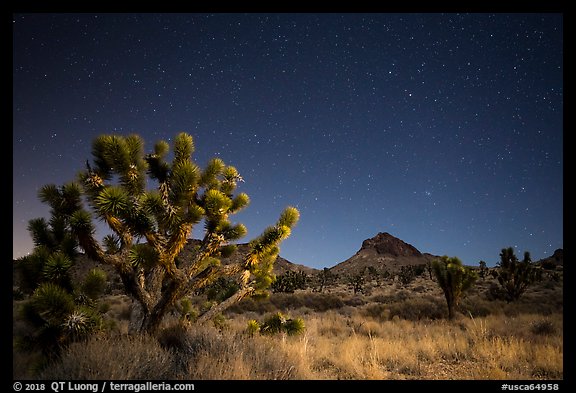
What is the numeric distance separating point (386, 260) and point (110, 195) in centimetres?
12981

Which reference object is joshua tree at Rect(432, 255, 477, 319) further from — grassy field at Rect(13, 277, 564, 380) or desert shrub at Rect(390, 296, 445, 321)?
grassy field at Rect(13, 277, 564, 380)

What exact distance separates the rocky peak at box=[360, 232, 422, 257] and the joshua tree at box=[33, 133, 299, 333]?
141 metres

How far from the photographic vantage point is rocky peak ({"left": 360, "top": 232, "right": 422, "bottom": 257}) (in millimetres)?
142875

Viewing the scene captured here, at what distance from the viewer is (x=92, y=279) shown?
5785 mm

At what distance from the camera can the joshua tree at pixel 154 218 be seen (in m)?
5.02

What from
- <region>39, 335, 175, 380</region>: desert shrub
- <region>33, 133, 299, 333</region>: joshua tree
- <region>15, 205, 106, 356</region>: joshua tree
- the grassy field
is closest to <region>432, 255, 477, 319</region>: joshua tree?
the grassy field

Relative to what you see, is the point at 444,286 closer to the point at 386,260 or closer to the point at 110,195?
the point at 110,195

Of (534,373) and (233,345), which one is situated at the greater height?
(233,345)

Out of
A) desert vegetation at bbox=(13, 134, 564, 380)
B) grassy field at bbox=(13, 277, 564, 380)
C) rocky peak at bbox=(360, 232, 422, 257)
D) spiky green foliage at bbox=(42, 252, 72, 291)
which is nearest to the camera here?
grassy field at bbox=(13, 277, 564, 380)
